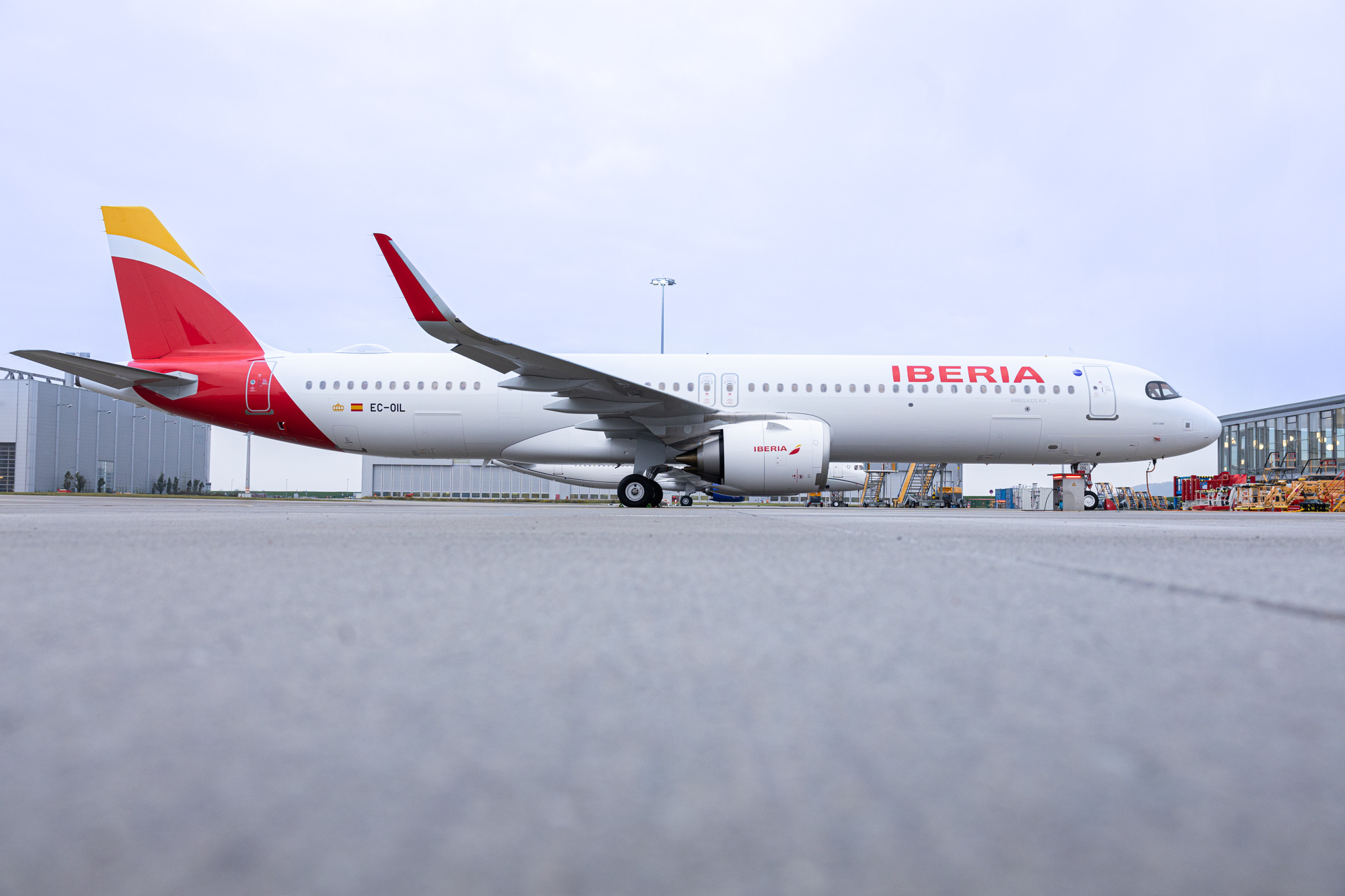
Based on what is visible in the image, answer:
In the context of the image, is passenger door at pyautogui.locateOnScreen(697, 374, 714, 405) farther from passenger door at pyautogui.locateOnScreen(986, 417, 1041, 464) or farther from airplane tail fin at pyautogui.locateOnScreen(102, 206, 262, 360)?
airplane tail fin at pyautogui.locateOnScreen(102, 206, 262, 360)

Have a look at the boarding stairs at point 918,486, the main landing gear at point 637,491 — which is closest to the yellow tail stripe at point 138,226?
the main landing gear at point 637,491

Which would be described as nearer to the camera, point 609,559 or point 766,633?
point 766,633

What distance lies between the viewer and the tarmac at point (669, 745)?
1.38 ft

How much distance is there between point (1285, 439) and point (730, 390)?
107ft

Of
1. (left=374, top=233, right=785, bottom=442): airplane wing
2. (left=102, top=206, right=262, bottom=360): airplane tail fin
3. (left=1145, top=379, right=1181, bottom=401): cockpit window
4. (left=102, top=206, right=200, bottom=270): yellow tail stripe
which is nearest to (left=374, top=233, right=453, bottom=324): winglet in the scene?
(left=374, top=233, right=785, bottom=442): airplane wing

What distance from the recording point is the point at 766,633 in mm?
1065

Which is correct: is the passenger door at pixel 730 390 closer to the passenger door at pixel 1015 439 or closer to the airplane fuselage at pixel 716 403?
the airplane fuselage at pixel 716 403

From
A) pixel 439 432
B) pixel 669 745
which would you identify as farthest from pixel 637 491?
pixel 669 745

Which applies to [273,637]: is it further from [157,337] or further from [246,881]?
[157,337]

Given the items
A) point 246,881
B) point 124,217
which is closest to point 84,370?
point 124,217

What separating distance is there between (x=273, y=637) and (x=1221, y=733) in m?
1.00

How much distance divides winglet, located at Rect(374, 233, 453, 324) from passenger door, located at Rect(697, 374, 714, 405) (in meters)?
3.72

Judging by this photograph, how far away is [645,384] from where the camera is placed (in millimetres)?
10656

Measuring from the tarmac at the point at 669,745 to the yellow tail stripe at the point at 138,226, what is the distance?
1300 centimetres
